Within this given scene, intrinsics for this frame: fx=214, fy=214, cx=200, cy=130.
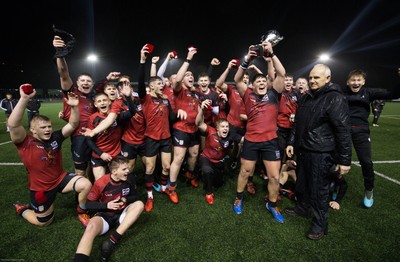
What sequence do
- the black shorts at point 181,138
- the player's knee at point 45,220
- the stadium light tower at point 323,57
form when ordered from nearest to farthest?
1. the player's knee at point 45,220
2. the black shorts at point 181,138
3. the stadium light tower at point 323,57

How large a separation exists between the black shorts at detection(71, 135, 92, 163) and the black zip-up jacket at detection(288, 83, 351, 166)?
3377 mm

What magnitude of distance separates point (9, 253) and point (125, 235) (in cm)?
128

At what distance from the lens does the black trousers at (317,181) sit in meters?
2.71

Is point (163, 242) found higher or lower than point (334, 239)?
lower

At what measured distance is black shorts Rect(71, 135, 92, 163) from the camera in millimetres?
3604

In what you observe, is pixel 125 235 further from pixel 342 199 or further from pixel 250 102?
pixel 342 199

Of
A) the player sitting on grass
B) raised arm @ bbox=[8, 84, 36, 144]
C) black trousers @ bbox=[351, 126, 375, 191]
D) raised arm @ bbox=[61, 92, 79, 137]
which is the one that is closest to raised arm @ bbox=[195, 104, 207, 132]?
the player sitting on grass

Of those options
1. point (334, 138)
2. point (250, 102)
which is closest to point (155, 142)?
point (250, 102)

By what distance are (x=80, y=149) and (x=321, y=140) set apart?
12.0 feet

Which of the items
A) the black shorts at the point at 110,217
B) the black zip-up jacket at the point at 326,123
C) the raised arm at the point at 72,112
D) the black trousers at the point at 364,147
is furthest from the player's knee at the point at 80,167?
the black trousers at the point at 364,147

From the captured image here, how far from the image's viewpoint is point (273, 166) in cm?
328

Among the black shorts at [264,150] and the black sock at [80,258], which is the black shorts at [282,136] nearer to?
the black shorts at [264,150]

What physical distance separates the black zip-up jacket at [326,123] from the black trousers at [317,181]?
0.10 meters

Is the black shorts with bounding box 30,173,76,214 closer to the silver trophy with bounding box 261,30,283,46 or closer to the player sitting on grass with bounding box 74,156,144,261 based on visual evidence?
the player sitting on grass with bounding box 74,156,144,261
